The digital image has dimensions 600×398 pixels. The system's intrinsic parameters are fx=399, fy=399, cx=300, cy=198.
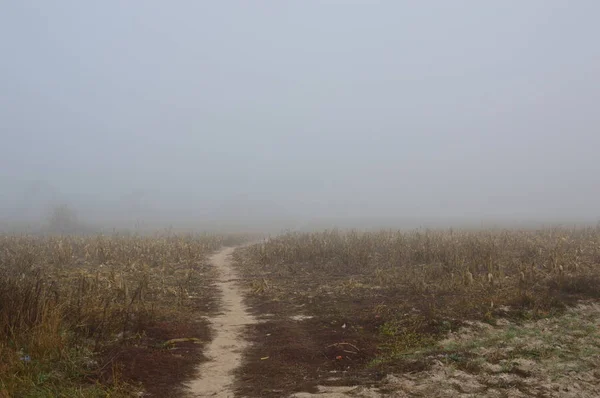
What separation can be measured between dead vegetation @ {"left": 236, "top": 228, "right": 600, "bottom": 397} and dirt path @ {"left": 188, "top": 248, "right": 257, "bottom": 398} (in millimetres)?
348

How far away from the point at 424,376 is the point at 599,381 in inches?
118

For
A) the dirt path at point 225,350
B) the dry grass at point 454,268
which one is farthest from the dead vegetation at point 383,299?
the dirt path at point 225,350

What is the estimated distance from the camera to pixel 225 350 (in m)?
9.70

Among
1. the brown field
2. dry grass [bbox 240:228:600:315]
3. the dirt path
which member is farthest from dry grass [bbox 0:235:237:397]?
dry grass [bbox 240:228:600:315]

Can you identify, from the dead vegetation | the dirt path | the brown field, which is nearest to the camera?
the brown field

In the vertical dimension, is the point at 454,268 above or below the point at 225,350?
above

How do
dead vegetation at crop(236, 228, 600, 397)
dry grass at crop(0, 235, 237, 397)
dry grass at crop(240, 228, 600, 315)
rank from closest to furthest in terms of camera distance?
dry grass at crop(0, 235, 237, 397)
dead vegetation at crop(236, 228, 600, 397)
dry grass at crop(240, 228, 600, 315)

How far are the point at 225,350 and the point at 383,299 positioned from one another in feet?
22.1

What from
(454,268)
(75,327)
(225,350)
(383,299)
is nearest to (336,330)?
(225,350)

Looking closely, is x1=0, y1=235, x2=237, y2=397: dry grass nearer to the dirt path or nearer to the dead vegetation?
the dirt path

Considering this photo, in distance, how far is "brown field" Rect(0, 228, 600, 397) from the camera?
706cm

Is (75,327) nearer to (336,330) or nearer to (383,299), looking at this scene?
(336,330)

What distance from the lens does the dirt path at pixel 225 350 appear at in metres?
7.37

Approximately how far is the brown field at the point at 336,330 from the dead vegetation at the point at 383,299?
0.21 ft
